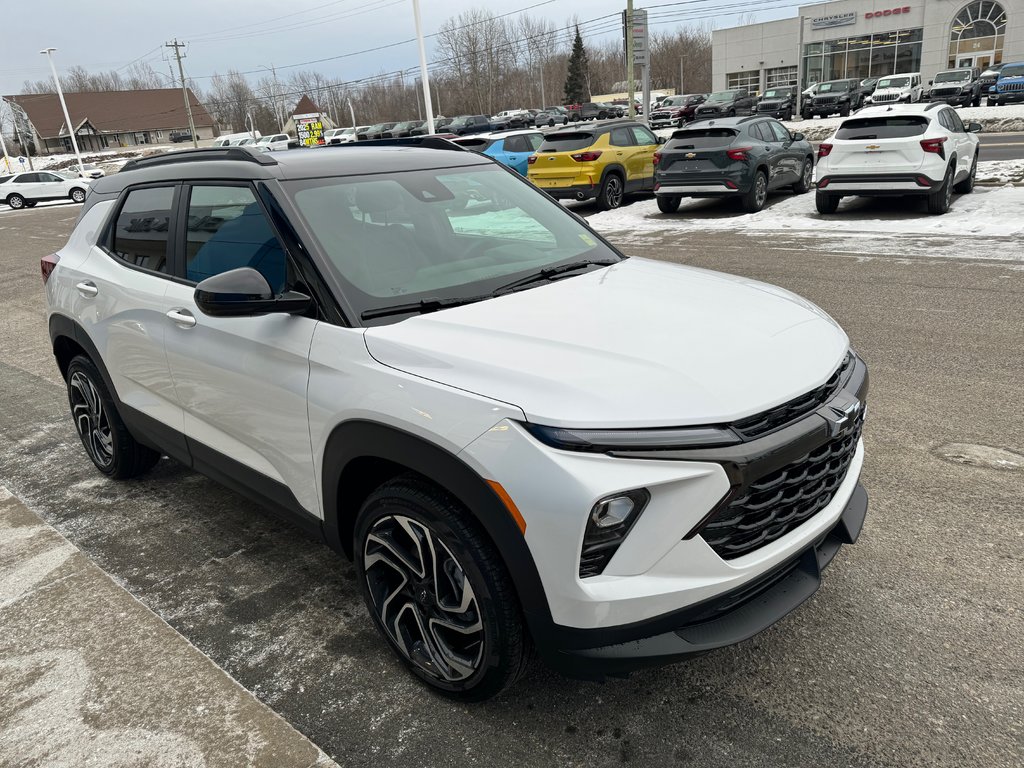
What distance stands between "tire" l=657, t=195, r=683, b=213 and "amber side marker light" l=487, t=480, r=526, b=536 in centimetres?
1309

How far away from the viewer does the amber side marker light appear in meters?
2.01

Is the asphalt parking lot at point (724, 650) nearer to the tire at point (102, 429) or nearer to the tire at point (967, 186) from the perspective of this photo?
the tire at point (102, 429)

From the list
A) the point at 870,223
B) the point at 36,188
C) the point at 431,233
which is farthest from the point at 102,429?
the point at 36,188

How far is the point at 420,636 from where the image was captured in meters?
2.59

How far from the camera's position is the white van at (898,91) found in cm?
3769

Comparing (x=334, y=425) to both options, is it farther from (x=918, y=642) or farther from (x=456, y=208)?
(x=918, y=642)

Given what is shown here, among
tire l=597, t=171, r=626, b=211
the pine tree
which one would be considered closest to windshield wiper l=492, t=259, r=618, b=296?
tire l=597, t=171, r=626, b=211

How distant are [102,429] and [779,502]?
3892 millimetres

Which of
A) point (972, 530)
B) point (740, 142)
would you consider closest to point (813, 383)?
point (972, 530)

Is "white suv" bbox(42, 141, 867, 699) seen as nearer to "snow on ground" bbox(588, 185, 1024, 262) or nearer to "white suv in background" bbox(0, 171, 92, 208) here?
"snow on ground" bbox(588, 185, 1024, 262)

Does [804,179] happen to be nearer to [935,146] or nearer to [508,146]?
[935,146]

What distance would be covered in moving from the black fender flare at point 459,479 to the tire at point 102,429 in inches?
89.2

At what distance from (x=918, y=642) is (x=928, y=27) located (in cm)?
6498

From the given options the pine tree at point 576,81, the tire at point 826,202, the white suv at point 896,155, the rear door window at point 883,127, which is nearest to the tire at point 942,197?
the white suv at point 896,155
